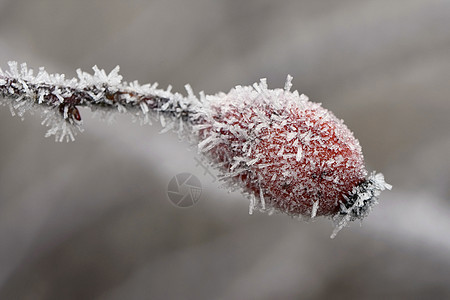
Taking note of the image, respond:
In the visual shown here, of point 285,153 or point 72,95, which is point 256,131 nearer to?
point 285,153

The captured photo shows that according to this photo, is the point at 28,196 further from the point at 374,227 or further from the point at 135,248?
the point at 374,227

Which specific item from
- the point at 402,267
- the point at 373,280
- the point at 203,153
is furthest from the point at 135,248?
the point at 203,153

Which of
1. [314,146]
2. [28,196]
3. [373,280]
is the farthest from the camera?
[28,196]

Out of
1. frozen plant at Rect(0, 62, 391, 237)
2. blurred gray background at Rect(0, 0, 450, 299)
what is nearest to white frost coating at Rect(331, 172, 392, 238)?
frozen plant at Rect(0, 62, 391, 237)

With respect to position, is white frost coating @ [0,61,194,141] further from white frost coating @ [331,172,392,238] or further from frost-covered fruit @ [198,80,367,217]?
white frost coating @ [331,172,392,238]

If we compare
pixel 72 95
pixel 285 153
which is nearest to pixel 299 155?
pixel 285 153

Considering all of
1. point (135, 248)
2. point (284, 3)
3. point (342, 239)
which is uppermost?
point (284, 3)

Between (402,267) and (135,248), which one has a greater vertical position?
(135,248)
